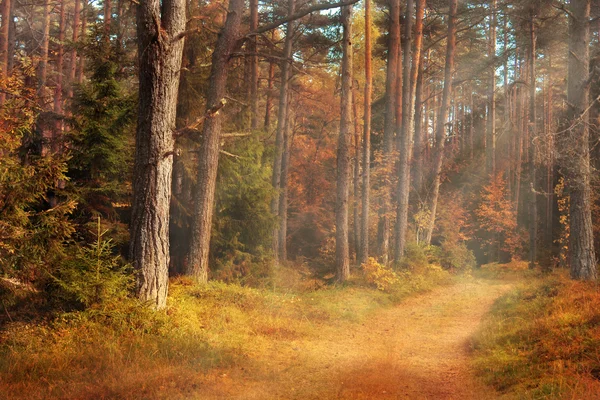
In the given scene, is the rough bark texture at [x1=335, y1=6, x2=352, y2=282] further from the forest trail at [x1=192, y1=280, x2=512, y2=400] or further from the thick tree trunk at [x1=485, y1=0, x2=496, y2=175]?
the thick tree trunk at [x1=485, y1=0, x2=496, y2=175]

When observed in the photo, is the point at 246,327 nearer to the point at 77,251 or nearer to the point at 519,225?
the point at 77,251

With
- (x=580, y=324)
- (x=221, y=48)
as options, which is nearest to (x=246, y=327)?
(x=580, y=324)

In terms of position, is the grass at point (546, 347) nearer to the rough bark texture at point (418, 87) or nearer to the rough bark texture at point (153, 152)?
the rough bark texture at point (153, 152)

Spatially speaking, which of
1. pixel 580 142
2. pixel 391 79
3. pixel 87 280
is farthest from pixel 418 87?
pixel 87 280

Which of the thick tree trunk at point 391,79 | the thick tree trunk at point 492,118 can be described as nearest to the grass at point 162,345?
the thick tree trunk at point 391,79

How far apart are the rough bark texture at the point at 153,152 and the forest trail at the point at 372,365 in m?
2.76

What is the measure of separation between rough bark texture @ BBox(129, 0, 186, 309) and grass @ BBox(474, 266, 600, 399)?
19.4 feet

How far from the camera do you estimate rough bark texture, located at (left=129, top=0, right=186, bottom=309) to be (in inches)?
347

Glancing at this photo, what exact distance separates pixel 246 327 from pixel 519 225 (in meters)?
30.4

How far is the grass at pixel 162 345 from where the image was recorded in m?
5.70

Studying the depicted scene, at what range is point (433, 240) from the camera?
3181 cm

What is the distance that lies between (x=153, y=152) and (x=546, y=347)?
24.4 feet

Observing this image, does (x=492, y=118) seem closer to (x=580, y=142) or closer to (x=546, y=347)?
(x=580, y=142)

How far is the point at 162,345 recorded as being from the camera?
7117 mm
